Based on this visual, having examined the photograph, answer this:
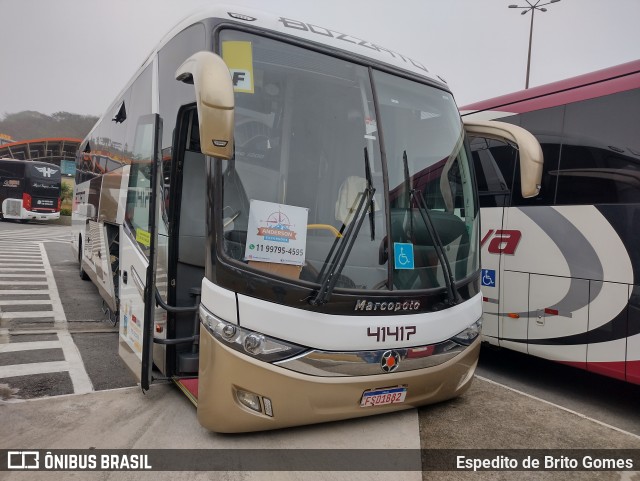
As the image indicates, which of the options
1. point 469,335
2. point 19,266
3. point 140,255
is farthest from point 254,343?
point 19,266

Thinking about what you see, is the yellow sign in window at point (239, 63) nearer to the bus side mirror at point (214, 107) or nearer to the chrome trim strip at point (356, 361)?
the bus side mirror at point (214, 107)

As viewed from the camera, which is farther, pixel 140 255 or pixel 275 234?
pixel 140 255

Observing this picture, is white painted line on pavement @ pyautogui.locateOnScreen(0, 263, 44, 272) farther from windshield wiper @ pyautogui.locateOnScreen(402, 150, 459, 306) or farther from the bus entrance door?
windshield wiper @ pyautogui.locateOnScreen(402, 150, 459, 306)

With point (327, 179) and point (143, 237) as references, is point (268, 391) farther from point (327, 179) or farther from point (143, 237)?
point (143, 237)

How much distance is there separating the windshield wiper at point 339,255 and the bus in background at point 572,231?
2.57 m

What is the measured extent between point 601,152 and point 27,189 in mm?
31331

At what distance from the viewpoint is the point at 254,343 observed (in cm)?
315

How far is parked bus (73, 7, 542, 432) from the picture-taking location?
10.5 ft

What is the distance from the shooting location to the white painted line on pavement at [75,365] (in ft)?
14.8

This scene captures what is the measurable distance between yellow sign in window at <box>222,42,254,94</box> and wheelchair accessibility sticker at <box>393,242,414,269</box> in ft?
5.20

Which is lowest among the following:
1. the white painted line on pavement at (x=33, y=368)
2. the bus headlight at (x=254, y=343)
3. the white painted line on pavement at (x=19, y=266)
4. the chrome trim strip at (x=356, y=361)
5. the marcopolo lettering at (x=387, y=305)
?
the white painted line on pavement at (x=19, y=266)

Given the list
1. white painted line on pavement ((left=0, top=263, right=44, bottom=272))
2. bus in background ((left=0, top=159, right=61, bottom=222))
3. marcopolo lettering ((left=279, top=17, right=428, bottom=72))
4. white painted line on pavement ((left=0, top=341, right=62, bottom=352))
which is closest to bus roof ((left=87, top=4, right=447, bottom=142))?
marcopolo lettering ((left=279, top=17, right=428, bottom=72))

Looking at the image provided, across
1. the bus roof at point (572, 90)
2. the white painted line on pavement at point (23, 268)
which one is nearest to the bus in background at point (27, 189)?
the white painted line on pavement at point (23, 268)

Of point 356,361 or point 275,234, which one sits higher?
point 275,234
